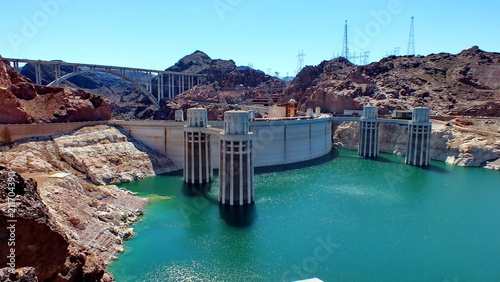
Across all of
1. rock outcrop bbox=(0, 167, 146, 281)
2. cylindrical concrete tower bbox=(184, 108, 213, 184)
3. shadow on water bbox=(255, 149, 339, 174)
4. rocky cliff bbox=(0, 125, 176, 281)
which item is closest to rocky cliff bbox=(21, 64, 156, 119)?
rocky cliff bbox=(0, 125, 176, 281)

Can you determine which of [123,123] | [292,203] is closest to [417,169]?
[292,203]

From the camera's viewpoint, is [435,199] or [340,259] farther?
Result: [435,199]

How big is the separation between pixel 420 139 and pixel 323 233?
3484 centimetres

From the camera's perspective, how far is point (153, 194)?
123ft

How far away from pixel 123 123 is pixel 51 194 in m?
28.3

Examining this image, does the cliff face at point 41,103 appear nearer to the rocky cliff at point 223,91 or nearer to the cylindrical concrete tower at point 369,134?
the rocky cliff at point 223,91

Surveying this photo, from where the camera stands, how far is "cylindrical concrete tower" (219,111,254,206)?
33719 mm

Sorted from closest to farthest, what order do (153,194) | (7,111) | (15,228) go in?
1. (15,228)
2. (153,194)
3. (7,111)

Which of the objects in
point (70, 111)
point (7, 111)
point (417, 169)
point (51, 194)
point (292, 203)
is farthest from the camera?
point (417, 169)

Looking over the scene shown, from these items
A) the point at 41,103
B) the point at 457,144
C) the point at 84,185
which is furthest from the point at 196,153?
the point at 457,144

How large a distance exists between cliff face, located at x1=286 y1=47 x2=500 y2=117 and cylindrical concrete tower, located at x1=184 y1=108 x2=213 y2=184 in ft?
144

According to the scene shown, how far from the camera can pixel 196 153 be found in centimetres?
4262

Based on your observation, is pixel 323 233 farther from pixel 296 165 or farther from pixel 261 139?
pixel 296 165

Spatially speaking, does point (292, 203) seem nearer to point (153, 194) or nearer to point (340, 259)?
point (340, 259)
